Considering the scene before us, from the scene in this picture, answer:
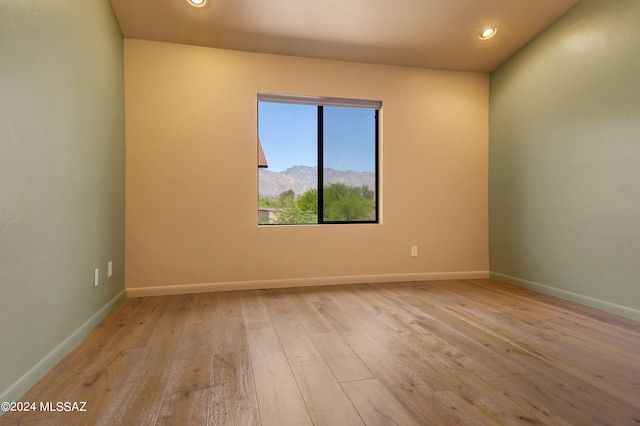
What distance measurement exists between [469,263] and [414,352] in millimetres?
2390

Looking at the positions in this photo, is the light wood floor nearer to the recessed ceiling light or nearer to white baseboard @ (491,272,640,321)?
white baseboard @ (491,272,640,321)

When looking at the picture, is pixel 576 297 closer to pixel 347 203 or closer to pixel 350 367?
pixel 347 203

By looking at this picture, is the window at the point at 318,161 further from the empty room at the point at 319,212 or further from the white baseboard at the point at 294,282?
the white baseboard at the point at 294,282

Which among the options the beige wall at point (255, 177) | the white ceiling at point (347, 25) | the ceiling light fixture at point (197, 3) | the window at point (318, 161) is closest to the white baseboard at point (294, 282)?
the beige wall at point (255, 177)

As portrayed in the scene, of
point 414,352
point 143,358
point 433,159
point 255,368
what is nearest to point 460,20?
point 433,159

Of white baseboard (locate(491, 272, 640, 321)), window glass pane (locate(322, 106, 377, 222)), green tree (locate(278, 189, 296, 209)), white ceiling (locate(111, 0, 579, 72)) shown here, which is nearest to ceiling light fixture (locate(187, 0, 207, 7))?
white ceiling (locate(111, 0, 579, 72))

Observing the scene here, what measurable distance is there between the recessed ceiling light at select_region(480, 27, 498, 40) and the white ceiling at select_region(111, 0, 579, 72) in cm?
4

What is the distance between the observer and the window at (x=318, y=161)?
145 inches

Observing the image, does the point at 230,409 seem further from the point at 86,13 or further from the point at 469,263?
the point at 469,263

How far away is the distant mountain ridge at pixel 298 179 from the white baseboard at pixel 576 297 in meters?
1.87

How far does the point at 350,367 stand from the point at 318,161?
7.94 ft

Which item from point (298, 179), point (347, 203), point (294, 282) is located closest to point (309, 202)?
point (298, 179)

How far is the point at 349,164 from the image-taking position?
382 centimetres

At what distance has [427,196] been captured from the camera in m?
3.85
